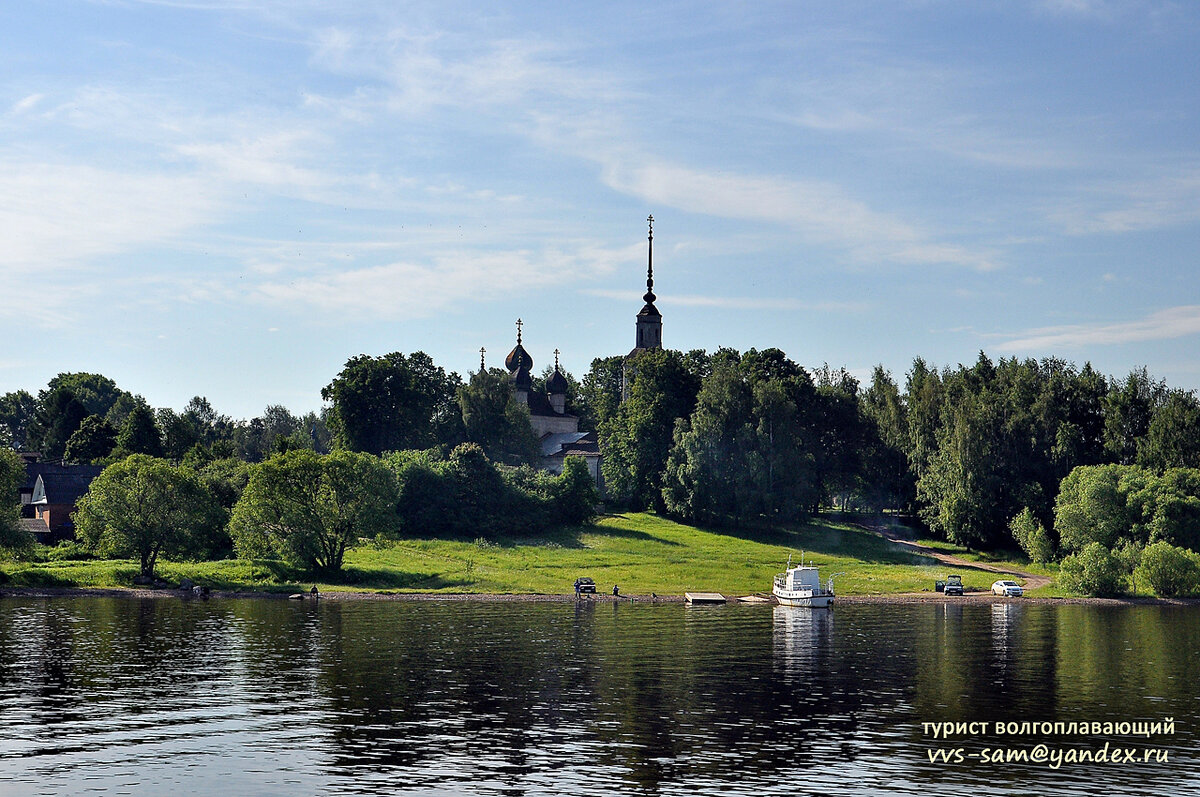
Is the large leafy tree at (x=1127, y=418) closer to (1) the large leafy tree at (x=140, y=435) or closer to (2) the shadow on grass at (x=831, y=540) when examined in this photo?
(2) the shadow on grass at (x=831, y=540)

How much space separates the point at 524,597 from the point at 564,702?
44469 millimetres

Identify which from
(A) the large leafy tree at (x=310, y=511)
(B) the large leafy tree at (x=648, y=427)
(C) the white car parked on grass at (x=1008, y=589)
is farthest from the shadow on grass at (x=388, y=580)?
(B) the large leafy tree at (x=648, y=427)

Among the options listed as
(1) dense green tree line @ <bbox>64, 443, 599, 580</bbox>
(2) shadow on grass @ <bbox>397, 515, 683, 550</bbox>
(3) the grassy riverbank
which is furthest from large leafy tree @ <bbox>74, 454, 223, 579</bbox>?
(2) shadow on grass @ <bbox>397, 515, 683, 550</bbox>

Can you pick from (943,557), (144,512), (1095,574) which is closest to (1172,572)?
(1095,574)

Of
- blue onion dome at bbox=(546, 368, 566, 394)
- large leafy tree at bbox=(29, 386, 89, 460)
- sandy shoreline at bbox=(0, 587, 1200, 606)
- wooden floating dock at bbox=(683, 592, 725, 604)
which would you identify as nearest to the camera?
sandy shoreline at bbox=(0, 587, 1200, 606)

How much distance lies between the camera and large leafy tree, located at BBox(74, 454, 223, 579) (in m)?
93.0

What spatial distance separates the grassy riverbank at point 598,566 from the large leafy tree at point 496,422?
112 ft

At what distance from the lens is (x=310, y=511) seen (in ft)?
315

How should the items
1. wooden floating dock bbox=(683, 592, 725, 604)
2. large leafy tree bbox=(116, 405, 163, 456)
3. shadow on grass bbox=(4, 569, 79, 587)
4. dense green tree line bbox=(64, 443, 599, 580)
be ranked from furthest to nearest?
large leafy tree bbox=(116, 405, 163, 456)
dense green tree line bbox=(64, 443, 599, 580)
wooden floating dock bbox=(683, 592, 725, 604)
shadow on grass bbox=(4, 569, 79, 587)

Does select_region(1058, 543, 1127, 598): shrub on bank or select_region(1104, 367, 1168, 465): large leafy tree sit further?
select_region(1104, 367, 1168, 465): large leafy tree

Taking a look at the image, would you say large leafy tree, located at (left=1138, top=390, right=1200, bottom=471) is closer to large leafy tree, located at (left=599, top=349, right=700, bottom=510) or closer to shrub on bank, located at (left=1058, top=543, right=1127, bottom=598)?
shrub on bank, located at (left=1058, top=543, right=1127, bottom=598)

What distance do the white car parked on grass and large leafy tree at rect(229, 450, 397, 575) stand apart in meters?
51.0

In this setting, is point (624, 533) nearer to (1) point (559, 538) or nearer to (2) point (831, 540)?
(1) point (559, 538)

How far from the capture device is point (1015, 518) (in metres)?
118
